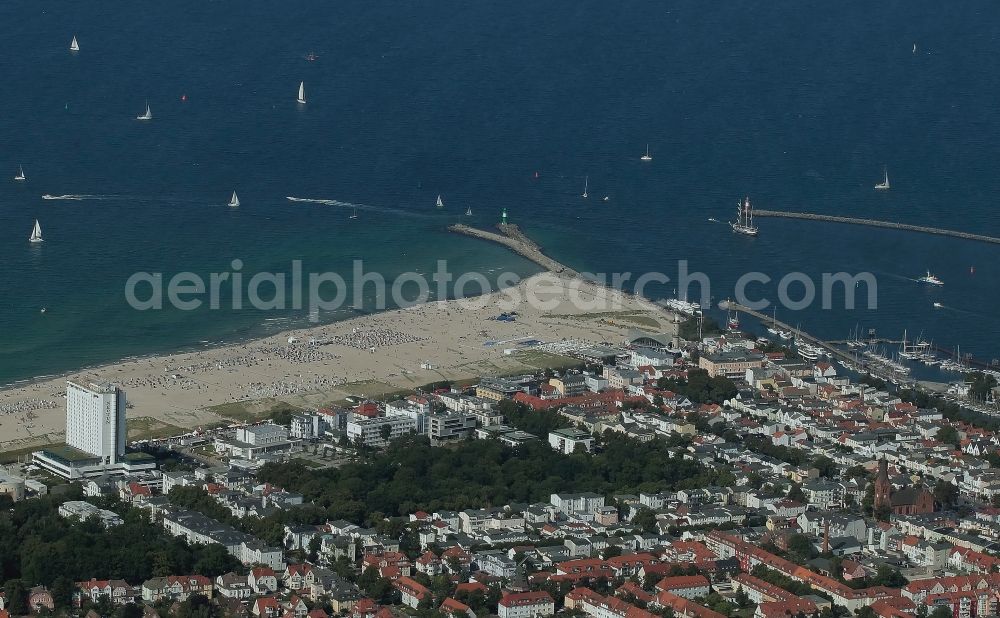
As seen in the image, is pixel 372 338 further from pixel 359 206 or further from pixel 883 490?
pixel 883 490

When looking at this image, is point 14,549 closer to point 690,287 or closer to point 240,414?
point 240,414

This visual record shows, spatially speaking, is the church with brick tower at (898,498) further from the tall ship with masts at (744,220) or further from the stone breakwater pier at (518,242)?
the tall ship with masts at (744,220)

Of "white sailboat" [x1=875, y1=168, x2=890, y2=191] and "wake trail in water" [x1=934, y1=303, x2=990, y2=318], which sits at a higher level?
"white sailboat" [x1=875, y1=168, x2=890, y2=191]

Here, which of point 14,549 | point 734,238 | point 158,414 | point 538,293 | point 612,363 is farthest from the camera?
point 734,238

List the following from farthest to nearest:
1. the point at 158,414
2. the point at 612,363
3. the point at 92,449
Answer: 1. the point at 612,363
2. the point at 158,414
3. the point at 92,449

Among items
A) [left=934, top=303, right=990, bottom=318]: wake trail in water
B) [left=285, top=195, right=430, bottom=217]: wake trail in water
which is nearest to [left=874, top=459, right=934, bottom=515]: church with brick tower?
[left=934, top=303, right=990, bottom=318]: wake trail in water

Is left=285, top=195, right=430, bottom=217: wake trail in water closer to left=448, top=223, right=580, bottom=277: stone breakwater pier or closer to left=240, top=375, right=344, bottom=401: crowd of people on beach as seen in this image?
left=448, top=223, right=580, bottom=277: stone breakwater pier

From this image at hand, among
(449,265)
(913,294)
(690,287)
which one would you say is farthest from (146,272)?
(913,294)

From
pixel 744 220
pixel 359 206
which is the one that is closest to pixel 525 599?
pixel 744 220
